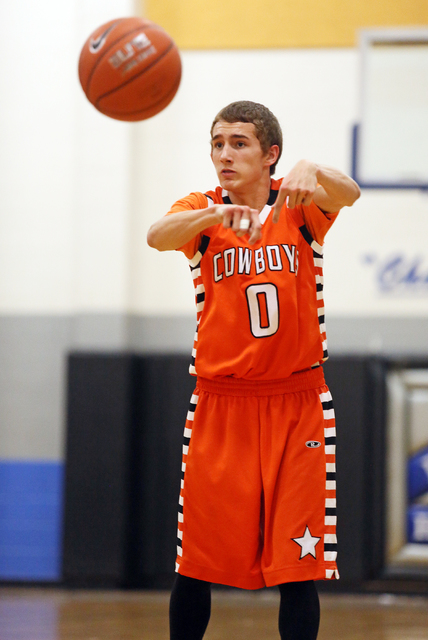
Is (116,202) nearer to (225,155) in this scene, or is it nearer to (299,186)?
(225,155)

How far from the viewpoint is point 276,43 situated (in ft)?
15.2

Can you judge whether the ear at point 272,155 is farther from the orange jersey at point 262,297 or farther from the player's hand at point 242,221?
the player's hand at point 242,221

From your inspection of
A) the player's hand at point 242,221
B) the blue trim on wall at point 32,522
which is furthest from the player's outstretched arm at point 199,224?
the blue trim on wall at point 32,522

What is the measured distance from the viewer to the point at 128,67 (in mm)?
2762

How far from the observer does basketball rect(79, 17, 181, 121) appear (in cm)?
276

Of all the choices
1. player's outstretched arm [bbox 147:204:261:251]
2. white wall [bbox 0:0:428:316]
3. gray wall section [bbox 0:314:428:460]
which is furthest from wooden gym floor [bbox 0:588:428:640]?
player's outstretched arm [bbox 147:204:261:251]

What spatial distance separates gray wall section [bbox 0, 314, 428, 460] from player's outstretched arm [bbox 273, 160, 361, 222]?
2.21 meters

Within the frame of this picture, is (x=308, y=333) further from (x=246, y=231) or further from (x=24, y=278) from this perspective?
(x=24, y=278)

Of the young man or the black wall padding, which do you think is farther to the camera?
the black wall padding

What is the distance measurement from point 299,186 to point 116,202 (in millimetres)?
2471

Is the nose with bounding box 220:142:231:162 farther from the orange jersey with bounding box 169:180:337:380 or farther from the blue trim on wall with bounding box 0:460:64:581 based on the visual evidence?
the blue trim on wall with bounding box 0:460:64:581

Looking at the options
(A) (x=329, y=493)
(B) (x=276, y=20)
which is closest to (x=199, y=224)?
(A) (x=329, y=493)

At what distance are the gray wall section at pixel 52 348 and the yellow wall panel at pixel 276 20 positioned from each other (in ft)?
5.49

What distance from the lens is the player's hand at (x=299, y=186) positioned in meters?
2.20
